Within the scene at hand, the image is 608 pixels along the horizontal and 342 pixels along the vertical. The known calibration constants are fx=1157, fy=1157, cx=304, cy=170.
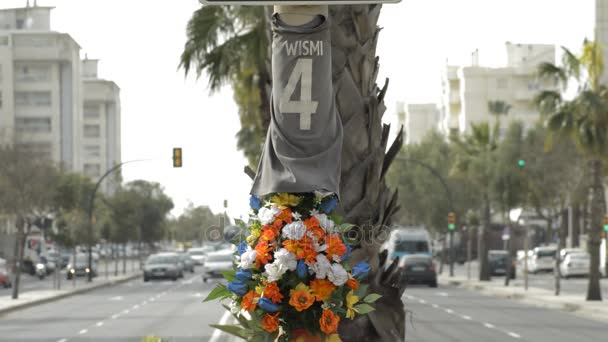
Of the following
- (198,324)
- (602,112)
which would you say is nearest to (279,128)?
(198,324)

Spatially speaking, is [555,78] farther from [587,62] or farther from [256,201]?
[256,201]

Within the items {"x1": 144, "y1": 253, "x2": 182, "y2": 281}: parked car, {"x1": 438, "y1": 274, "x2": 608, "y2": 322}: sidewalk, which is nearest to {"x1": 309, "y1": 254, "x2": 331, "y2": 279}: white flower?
{"x1": 438, "y1": 274, "x2": 608, "y2": 322}: sidewalk

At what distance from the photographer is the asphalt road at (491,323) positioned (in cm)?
2408

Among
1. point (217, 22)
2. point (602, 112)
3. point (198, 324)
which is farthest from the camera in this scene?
point (602, 112)

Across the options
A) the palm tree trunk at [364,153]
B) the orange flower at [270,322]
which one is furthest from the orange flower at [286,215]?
the palm tree trunk at [364,153]

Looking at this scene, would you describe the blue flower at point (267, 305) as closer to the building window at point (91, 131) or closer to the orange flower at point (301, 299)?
the orange flower at point (301, 299)

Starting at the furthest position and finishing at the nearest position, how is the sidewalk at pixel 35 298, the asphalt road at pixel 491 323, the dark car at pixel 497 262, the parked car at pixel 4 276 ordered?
the dark car at pixel 497 262
the parked car at pixel 4 276
the sidewalk at pixel 35 298
the asphalt road at pixel 491 323

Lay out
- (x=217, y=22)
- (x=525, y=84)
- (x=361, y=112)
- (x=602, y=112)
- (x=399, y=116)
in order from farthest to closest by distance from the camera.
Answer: (x=399, y=116), (x=525, y=84), (x=602, y=112), (x=217, y=22), (x=361, y=112)

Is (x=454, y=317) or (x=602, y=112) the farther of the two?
(x=602, y=112)

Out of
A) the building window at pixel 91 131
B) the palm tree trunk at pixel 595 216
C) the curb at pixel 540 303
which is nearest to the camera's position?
the curb at pixel 540 303

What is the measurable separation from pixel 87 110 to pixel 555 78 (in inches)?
5557

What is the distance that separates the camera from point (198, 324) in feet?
95.7

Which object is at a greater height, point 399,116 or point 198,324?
point 399,116

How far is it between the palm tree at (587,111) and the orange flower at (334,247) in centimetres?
2965
